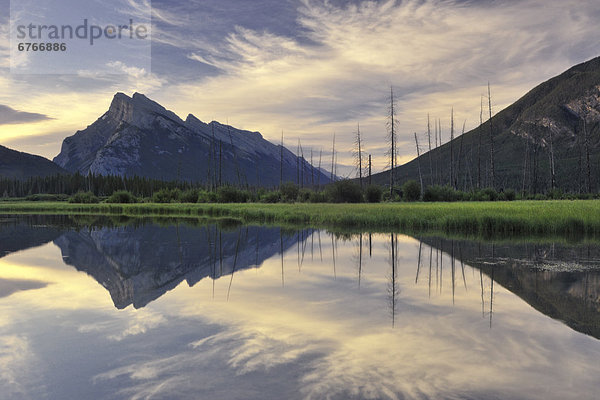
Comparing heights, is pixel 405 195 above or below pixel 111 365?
above

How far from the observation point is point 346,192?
6506 centimetres

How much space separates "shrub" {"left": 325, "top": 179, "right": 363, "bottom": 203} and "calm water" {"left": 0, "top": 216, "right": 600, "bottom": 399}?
4588cm

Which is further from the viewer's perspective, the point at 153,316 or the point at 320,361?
the point at 153,316

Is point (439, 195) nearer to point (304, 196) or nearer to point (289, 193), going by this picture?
point (304, 196)

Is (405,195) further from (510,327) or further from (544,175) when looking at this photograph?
(544,175)

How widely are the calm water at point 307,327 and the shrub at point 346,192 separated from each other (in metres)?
45.9

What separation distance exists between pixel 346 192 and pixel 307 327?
185 feet

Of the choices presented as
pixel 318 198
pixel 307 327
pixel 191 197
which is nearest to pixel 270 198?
pixel 318 198

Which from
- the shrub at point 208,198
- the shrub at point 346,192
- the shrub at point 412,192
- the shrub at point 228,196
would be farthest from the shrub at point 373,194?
the shrub at point 208,198

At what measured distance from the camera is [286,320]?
9.72m

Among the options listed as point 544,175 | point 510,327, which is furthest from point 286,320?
point 544,175

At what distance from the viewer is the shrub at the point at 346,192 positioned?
2552 inches

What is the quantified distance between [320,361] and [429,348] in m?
2.18

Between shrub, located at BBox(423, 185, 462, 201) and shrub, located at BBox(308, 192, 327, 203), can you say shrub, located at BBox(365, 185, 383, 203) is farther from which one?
shrub, located at BBox(308, 192, 327, 203)
